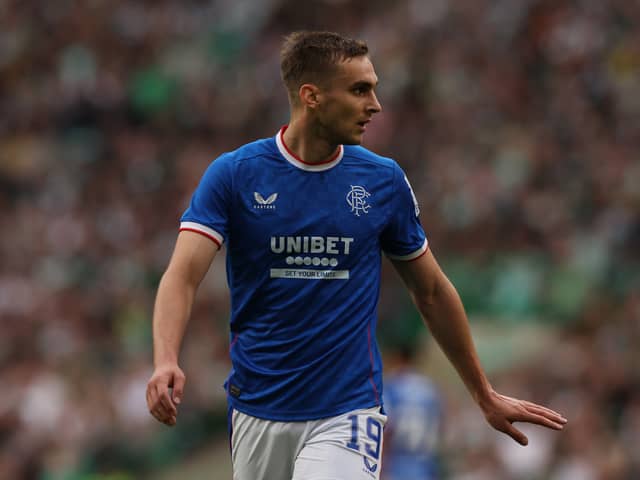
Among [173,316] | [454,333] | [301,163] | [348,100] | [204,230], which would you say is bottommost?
[454,333]

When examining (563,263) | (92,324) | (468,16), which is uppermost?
(468,16)

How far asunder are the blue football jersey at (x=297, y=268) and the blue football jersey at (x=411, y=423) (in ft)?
10.4

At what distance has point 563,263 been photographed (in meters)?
11.7

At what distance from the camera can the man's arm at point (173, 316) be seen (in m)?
4.54

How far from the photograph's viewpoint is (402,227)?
534 cm

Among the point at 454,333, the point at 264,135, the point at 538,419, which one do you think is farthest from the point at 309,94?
the point at 264,135

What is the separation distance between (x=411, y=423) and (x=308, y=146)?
3675mm

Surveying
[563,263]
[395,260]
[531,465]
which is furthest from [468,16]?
[395,260]

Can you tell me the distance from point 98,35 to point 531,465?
11.2 m

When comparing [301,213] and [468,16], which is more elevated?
[468,16]

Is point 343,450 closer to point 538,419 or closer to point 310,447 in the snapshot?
point 310,447

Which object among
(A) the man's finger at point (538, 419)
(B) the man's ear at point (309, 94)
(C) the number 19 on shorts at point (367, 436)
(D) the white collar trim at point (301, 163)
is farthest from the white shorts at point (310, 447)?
(B) the man's ear at point (309, 94)

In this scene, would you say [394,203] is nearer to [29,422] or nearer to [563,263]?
[563,263]

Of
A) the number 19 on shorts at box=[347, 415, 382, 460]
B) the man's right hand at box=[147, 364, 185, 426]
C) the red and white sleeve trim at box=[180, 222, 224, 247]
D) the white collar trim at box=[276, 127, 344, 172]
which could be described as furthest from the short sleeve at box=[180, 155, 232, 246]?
the number 19 on shorts at box=[347, 415, 382, 460]
